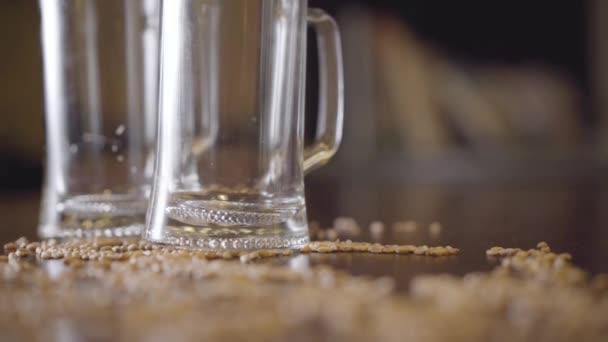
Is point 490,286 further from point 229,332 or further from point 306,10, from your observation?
point 306,10

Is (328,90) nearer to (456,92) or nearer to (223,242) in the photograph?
(223,242)

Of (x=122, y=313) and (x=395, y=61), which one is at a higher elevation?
(x=395, y=61)

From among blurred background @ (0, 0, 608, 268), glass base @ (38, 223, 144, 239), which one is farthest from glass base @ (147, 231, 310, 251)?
blurred background @ (0, 0, 608, 268)

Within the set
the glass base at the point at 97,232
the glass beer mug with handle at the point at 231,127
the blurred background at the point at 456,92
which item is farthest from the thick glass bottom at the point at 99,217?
the blurred background at the point at 456,92

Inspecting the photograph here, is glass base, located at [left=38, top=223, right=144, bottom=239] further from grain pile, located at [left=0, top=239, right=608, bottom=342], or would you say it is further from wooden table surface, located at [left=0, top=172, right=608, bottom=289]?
grain pile, located at [left=0, top=239, right=608, bottom=342]

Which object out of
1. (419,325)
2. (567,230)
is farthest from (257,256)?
(567,230)

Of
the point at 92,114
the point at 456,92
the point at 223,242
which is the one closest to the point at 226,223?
the point at 223,242

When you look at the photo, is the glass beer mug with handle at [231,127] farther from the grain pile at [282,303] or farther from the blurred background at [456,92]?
the blurred background at [456,92]
